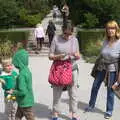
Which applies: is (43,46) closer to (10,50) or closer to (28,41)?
(28,41)

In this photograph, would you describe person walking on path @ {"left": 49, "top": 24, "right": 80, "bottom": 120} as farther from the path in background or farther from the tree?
the tree

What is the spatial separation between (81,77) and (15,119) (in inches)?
228

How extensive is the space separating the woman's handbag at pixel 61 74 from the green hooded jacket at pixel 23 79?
2.84ft

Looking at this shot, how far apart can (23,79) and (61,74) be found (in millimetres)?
1075

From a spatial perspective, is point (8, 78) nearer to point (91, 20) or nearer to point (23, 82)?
point (23, 82)

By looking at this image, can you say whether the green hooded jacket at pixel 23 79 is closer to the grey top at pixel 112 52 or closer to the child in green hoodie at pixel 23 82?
the child in green hoodie at pixel 23 82

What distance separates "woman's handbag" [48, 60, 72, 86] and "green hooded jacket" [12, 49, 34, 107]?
86 cm

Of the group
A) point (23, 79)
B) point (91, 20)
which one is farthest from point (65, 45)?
point (91, 20)

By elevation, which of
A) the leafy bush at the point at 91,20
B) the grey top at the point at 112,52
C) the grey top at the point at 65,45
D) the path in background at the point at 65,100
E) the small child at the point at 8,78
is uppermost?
the leafy bush at the point at 91,20

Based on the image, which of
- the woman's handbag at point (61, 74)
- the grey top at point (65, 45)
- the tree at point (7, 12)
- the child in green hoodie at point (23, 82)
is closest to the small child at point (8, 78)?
the child in green hoodie at point (23, 82)

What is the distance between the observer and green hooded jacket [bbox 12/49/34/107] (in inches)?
226

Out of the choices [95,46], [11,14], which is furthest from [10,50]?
[11,14]

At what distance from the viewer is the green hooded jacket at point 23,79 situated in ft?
18.8

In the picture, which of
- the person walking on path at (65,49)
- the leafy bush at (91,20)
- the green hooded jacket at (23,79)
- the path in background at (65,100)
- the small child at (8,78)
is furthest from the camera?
the leafy bush at (91,20)
